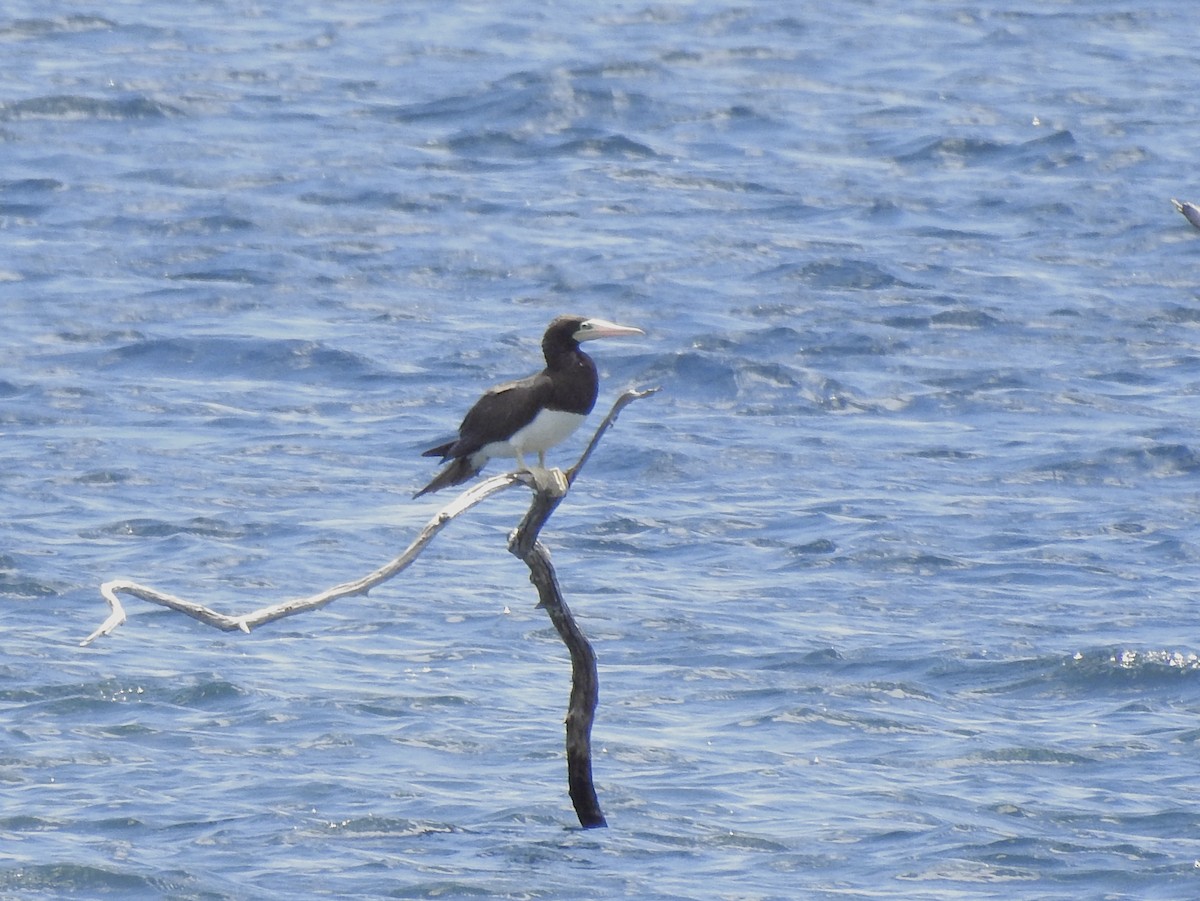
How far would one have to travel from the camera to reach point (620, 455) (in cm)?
2055

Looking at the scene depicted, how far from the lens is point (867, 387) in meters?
22.4

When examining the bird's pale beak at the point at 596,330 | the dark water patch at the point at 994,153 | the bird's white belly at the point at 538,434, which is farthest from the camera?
the dark water patch at the point at 994,153

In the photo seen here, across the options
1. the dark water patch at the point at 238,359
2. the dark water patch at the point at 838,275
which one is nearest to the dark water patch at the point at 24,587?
the dark water patch at the point at 238,359

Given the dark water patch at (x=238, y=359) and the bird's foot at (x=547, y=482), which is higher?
the bird's foot at (x=547, y=482)

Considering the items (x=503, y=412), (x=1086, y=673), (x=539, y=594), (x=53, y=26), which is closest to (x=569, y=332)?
(x=503, y=412)

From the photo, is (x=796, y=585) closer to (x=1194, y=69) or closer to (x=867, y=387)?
(x=867, y=387)

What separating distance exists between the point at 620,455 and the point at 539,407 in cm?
931

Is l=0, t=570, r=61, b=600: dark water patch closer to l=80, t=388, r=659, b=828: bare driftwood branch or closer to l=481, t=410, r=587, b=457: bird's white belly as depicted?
l=80, t=388, r=659, b=828: bare driftwood branch

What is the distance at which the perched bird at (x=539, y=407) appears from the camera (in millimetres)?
11234

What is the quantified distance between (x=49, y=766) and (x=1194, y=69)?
24.9m

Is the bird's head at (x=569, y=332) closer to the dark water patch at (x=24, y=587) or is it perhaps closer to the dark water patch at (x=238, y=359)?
the dark water patch at (x=24, y=587)

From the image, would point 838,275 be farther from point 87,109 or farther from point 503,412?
point 503,412

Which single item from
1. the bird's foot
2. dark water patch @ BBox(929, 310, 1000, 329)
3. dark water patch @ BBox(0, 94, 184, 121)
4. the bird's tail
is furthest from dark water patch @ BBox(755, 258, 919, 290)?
the bird's foot

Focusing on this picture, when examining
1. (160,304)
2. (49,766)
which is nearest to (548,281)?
(160,304)
